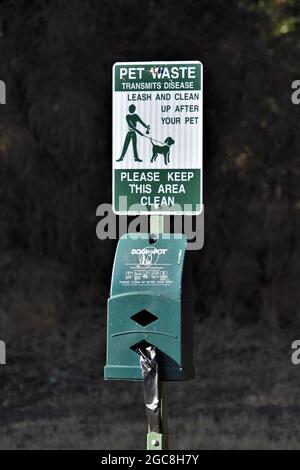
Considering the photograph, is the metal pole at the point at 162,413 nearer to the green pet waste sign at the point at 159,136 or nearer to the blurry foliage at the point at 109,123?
the green pet waste sign at the point at 159,136

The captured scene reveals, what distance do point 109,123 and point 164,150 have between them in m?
4.77

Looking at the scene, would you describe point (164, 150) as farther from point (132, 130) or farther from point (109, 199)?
point (109, 199)

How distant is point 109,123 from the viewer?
9125mm

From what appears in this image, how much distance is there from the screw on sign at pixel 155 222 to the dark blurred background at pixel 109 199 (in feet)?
13.3

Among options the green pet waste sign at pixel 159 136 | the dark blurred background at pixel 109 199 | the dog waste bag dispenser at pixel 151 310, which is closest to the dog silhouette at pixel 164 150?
the green pet waste sign at pixel 159 136

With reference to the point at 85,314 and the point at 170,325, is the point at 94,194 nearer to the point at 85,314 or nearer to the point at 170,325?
the point at 85,314

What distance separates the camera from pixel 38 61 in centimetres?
895

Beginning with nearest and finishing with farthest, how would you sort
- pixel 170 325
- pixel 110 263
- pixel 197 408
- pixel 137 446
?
pixel 170 325
pixel 137 446
pixel 197 408
pixel 110 263

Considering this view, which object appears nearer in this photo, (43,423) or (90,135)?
(43,423)

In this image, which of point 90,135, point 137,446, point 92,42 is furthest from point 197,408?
point 92,42

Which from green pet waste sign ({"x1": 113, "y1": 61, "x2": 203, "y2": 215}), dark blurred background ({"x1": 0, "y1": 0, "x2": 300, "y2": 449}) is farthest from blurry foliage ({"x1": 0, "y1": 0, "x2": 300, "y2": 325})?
green pet waste sign ({"x1": 113, "y1": 61, "x2": 203, "y2": 215})

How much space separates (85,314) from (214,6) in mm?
3360

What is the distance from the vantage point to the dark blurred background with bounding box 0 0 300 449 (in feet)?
29.1

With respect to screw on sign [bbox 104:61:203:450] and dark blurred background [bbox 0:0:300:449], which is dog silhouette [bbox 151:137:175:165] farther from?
dark blurred background [bbox 0:0:300:449]
